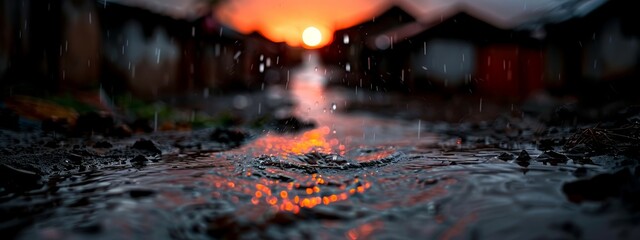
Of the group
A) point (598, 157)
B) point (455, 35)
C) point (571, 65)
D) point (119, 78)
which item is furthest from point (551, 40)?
point (119, 78)

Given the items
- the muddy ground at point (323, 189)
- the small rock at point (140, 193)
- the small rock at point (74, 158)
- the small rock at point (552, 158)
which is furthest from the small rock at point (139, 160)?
the small rock at point (552, 158)

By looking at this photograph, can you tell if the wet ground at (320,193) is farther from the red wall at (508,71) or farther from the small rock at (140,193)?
the red wall at (508,71)

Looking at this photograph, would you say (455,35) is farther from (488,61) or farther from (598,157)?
(598,157)

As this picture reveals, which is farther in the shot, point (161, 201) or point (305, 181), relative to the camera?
point (305, 181)

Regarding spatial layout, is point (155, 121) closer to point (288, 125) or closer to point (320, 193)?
point (288, 125)

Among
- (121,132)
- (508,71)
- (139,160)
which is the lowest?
(139,160)

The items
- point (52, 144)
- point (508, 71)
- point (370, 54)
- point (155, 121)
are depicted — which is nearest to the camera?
point (52, 144)

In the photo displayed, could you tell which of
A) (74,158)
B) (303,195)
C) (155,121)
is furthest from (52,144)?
(303,195)
